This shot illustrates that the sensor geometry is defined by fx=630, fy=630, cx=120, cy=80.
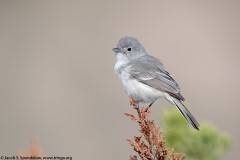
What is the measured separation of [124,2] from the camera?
21.6 meters

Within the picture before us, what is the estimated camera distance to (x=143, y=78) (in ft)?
22.6

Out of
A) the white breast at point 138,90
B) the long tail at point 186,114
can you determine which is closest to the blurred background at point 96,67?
the white breast at point 138,90

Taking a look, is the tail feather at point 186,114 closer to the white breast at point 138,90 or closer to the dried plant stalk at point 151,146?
the white breast at point 138,90

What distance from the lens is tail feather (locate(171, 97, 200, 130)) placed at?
236 inches

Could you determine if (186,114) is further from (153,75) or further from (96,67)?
(96,67)

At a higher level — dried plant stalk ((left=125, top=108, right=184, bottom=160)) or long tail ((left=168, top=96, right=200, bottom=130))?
long tail ((left=168, top=96, right=200, bottom=130))

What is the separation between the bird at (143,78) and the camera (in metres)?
6.70

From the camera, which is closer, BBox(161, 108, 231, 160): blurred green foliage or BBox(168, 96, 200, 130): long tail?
BBox(161, 108, 231, 160): blurred green foliage

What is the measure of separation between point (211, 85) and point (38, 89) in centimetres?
457

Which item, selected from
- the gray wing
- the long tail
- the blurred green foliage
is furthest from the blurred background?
the blurred green foliage

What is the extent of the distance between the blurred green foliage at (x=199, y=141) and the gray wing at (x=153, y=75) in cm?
57

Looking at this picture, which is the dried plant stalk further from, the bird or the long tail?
the bird

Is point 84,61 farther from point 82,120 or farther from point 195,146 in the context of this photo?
point 195,146

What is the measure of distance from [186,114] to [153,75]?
3.01ft
